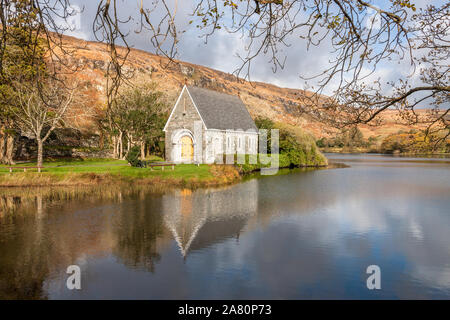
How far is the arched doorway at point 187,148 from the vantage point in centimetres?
4250

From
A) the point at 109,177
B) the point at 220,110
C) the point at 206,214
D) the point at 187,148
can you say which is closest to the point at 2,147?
the point at 109,177

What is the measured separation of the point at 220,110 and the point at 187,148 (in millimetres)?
7786

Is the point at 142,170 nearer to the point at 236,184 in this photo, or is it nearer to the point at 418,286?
the point at 236,184

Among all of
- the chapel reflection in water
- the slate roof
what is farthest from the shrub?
the slate roof

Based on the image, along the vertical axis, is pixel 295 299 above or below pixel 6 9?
below

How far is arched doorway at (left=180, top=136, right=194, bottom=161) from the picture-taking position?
4250 cm

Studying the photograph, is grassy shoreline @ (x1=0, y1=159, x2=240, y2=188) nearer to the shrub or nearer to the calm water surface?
the shrub

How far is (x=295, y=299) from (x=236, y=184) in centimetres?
2246

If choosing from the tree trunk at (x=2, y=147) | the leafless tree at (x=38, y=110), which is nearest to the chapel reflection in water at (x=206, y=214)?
the leafless tree at (x=38, y=110)

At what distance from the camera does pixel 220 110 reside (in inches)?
1832

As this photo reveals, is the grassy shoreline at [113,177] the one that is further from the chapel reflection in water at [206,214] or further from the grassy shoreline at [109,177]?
the chapel reflection in water at [206,214]

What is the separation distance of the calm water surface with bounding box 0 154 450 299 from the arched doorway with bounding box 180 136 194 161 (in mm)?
18255

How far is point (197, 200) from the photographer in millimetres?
23047
